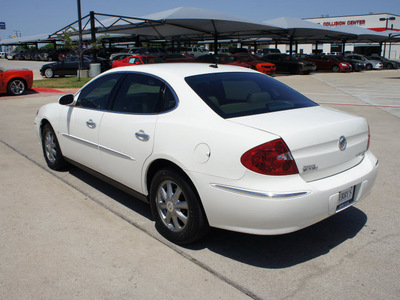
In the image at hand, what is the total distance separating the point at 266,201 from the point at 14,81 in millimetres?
15114

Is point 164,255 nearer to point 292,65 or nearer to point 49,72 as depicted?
point 49,72

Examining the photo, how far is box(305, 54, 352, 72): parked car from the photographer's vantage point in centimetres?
3309

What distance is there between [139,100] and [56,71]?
2337 cm

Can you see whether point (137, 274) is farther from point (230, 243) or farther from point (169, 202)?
point (230, 243)

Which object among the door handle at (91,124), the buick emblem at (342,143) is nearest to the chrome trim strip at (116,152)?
the door handle at (91,124)

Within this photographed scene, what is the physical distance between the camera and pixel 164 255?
3270 millimetres

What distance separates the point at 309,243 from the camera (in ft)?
11.5

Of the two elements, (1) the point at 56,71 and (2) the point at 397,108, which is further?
(1) the point at 56,71

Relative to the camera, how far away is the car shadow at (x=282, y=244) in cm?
323

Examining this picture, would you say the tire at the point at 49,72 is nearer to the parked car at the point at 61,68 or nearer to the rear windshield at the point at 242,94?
the parked car at the point at 61,68

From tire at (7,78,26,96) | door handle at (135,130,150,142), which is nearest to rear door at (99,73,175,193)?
door handle at (135,130,150,142)

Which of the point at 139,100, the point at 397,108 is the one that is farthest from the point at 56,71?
the point at 139,100

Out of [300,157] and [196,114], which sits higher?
[196,114]

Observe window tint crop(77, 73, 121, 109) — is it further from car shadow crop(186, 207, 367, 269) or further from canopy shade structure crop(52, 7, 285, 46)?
canopy shade structure crop(52, 7, 285, 46)
